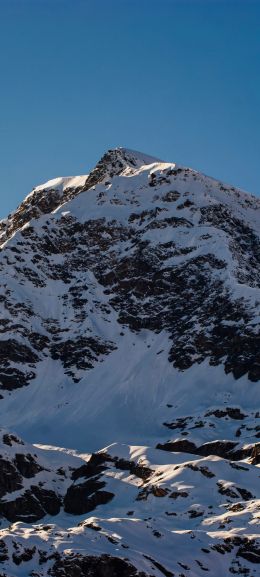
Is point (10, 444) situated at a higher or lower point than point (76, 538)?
higher

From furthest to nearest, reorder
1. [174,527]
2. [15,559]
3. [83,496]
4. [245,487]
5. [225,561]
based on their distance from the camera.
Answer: [83,496] < [245,487] < [174,527] < [225,561] < [15,559]

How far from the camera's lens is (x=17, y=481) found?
18262 centimetres

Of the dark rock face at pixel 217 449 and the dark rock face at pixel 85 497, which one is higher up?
the dark rock face at pixel 217 449

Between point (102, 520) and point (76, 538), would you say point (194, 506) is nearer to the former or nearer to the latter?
point (102, 520)

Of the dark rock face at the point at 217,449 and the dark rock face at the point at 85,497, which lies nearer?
the dark rock face at the point at 85,497

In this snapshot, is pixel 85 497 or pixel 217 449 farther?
pixel 217 449

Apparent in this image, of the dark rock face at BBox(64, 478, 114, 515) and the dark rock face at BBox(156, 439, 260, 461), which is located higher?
the dark rock face at BBox(156, 439, 260, 461)

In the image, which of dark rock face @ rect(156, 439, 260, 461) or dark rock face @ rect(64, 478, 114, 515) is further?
dark rock face @ rect(156, 439, 260, 461)

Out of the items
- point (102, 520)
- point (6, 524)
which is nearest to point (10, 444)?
point (6, 524)

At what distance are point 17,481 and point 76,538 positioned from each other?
5030cm

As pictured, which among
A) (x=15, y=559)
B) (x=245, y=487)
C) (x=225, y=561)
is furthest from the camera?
(x=245, y=487)

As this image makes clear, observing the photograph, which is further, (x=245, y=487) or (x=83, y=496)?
(x=83, y=496)

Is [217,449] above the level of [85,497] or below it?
above

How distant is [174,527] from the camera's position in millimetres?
155625
